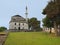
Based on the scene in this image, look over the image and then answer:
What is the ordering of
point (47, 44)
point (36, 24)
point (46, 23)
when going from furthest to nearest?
point (36, 24) → point (46, 23) → point (47, 44)

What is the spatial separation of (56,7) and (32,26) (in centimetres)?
7486

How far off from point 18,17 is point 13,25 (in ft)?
28.4

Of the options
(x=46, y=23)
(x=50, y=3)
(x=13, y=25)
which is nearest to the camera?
Answer: (x=50, y=3)

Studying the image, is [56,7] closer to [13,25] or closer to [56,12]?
[56,12]

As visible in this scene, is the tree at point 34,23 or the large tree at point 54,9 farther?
the tree at point 34,23

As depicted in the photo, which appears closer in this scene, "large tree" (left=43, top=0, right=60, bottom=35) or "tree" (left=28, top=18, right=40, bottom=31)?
"large tree" (left=43, top=0, right=60, bottom=35)

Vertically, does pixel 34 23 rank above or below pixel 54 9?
above

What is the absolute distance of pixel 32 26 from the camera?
12188 cm

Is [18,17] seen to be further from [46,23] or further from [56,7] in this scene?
[56,7]

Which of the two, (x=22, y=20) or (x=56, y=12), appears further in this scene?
(x=22, y=20)

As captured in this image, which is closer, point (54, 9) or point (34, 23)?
point (54, 9)

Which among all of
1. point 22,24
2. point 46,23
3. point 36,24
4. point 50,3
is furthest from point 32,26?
point 50,3

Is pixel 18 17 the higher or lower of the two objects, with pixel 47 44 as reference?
higher

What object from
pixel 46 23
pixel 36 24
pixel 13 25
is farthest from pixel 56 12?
pixel 13 25
